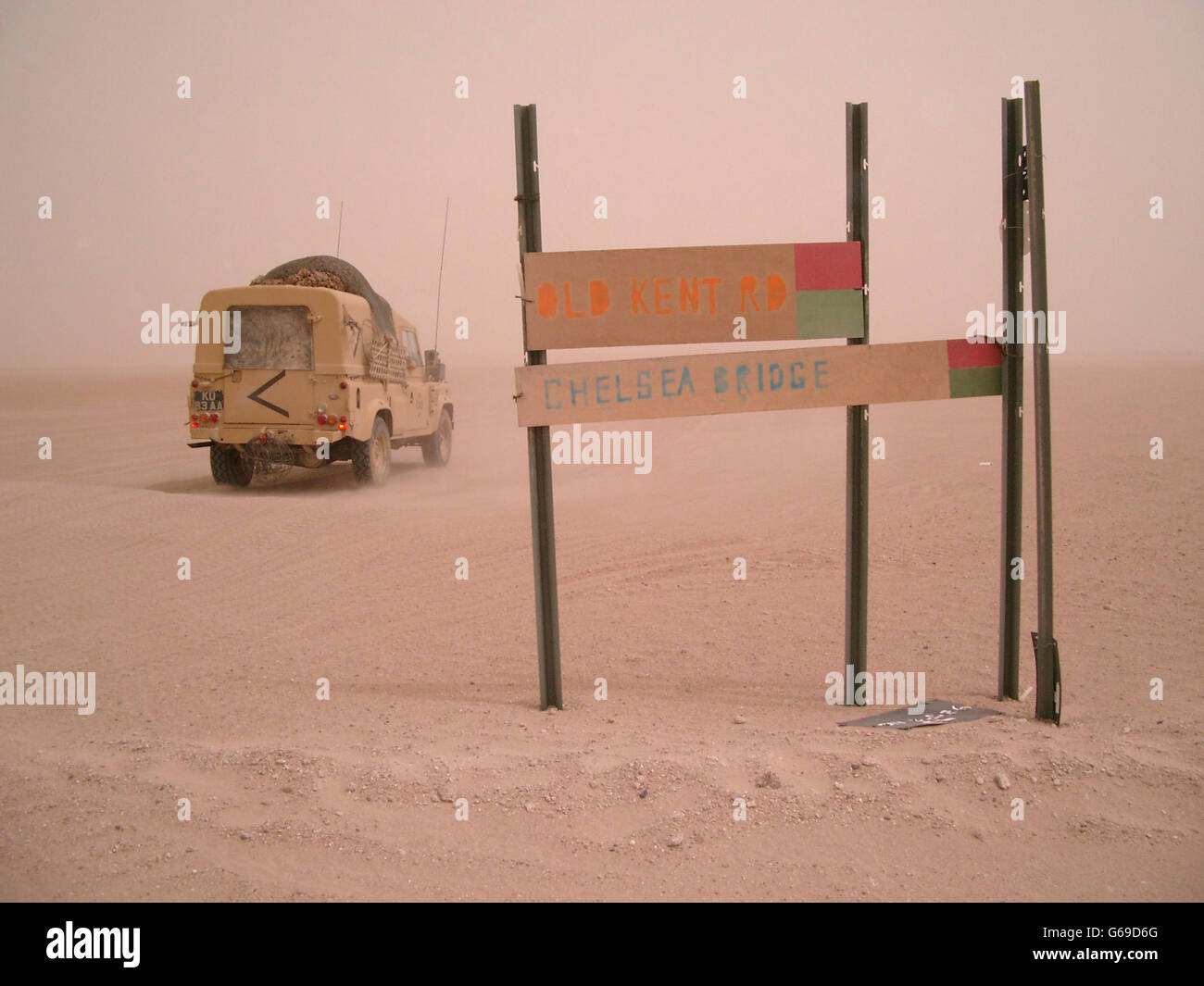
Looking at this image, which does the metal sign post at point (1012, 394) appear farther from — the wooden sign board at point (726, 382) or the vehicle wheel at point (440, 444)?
the vehicle wheel at point (440, 444)

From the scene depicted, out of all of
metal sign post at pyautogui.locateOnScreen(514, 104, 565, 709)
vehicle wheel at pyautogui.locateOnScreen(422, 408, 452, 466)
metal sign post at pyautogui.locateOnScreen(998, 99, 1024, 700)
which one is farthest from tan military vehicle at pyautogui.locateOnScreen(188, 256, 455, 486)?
metal sign post at pyautogui.locateOnScreen(998, 99, 1024, 700)

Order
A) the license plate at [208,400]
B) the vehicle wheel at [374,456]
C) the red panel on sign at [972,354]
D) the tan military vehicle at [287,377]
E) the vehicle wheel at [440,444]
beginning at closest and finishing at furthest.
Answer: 1. the red panel on sign at [972,354]
2. the tan military vehicle at [287,377]
3. the license plate at [208,400]
4. the vehicle wheel at [374,456]
5. the vehicle wheel at [440,444]

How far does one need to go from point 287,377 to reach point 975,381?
9220mm

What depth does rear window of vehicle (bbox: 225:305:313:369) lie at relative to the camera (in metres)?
11.8

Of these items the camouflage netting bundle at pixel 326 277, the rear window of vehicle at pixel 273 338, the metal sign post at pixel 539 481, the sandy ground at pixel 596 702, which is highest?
the camouflage netting bundle at pixel 326 277

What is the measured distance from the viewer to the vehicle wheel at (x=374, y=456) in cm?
1225

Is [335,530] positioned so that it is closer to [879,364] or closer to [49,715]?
[49,715]

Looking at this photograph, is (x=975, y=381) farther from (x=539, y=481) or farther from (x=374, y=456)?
(x=374, y=456)

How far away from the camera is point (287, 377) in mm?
11797

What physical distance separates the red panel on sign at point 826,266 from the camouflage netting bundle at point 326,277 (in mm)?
9160

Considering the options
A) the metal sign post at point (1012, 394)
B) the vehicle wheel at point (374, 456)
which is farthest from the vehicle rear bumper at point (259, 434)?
the metal sign post at point (1012, 394)

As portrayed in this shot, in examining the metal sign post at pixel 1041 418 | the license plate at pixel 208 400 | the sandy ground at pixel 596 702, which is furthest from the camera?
the license plate at pixel 208 400

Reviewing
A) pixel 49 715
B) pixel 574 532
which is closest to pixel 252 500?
pixel 574 532

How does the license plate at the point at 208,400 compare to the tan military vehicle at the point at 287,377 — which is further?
the license plate at the point at 208,400
